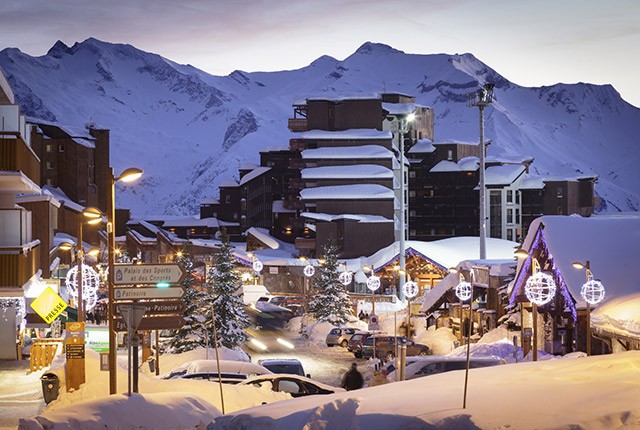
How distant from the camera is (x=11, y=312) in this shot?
36.7 metres

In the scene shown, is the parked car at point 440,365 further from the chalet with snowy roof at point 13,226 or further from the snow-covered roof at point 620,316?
the chalet with snowy roof at point 13,226

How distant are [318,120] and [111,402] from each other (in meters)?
87.4

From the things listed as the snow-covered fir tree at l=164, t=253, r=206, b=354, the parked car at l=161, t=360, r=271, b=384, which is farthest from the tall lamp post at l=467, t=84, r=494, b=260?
the parked car at l=161, t=360, r=271, b=384

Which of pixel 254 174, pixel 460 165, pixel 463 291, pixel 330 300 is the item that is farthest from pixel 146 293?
pixel 254 174

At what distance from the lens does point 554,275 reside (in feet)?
114

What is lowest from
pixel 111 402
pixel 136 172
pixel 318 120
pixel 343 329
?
pixel 343 329

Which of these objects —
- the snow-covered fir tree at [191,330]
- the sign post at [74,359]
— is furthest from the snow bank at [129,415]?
the snow-covered fir tree at [191,330]

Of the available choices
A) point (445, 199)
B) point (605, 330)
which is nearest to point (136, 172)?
point (605, 330)

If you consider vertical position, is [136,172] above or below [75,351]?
above

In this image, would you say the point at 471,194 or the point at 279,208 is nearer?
the point at 279,208

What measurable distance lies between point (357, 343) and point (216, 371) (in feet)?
64.7

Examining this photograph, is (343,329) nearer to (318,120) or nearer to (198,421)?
(198,421)

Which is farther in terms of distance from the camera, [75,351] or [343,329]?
[343,329]

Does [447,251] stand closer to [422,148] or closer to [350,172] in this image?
[350,172]
